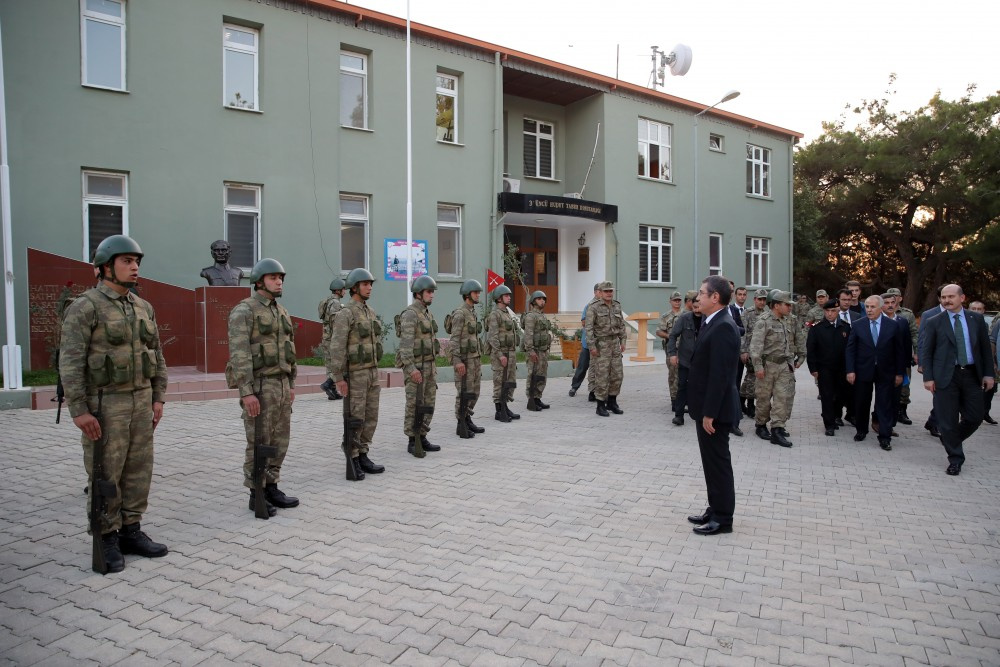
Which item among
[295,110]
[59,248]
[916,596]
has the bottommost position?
[916,596]

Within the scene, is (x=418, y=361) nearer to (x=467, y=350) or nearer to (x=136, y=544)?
(x=467, y=350)

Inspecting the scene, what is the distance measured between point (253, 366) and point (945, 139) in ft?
105

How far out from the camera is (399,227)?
18.4 m

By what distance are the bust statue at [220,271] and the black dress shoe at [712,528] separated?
11.0 metres

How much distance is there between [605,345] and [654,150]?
53.2 feet

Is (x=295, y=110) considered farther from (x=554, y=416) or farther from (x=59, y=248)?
(x=554, y=416)

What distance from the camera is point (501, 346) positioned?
33.0ft

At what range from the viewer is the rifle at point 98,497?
4.43m

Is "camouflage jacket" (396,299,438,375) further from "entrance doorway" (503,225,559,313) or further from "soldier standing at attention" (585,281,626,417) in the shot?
"entrance doorway" (503,225,559,313)

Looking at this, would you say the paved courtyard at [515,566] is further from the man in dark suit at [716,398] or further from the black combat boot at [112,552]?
the man in dark suit at [716,398]

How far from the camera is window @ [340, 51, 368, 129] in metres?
17.8

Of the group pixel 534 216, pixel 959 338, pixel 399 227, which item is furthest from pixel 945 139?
pixel 959 338

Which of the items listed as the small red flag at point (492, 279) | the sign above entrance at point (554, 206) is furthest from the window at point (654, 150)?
the small red flag at point (492, 279)

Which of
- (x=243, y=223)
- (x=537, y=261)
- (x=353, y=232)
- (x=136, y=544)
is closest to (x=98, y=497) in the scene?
(x=136, y=544)
